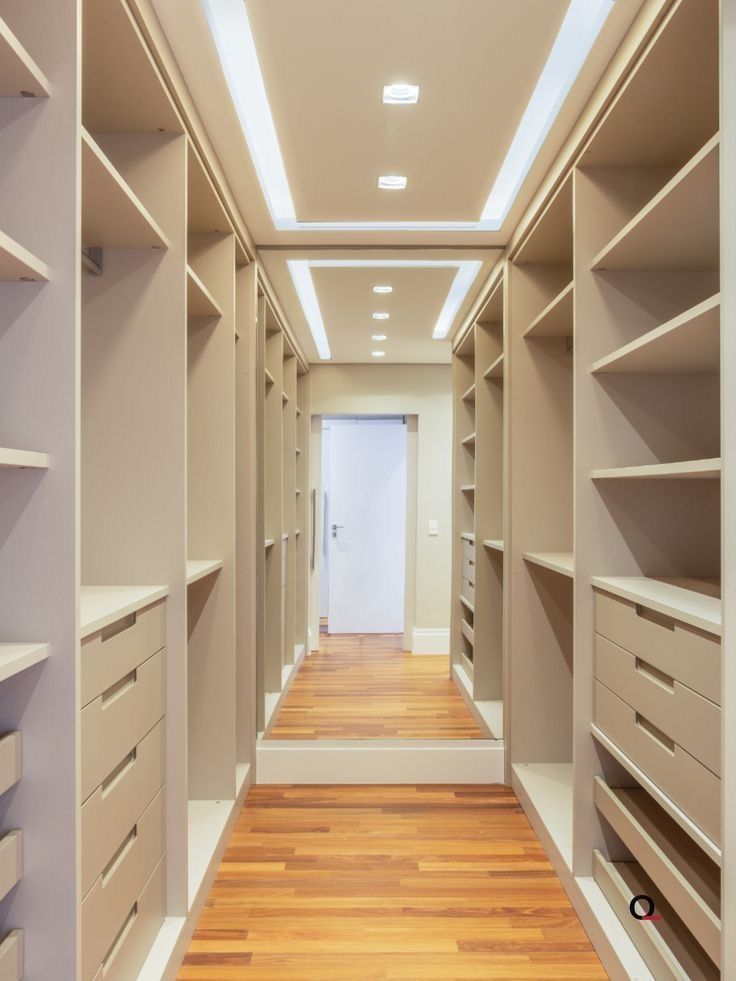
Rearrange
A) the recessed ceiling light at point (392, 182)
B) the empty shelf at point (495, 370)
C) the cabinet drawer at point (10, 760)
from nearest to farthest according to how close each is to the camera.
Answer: the cabinet drawer at point (10, 760)
the recessed ceiling light at point (392, 182)
the empty shelf at point (495, 370)

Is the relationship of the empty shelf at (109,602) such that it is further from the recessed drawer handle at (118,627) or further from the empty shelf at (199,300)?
the empty shelf at (199,300)

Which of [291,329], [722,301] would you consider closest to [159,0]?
[722,301]

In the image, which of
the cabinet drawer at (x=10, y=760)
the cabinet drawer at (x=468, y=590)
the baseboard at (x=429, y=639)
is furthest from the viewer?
the cabinet drawer at (x=468, y=590)

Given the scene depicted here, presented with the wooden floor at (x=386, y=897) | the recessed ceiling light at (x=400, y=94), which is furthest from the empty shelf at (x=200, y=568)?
the recessed ceiling light at (x=400, y=94)

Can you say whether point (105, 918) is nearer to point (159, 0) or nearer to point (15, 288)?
point (15, 288)

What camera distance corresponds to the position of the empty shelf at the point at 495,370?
11.7ft

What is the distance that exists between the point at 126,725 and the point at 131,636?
19 cm

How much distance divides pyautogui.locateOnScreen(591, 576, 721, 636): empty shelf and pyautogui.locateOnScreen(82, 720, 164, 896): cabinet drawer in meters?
1.20

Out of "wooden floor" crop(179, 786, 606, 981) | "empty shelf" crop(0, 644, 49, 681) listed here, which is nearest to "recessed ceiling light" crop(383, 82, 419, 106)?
"empty shelf" crop(0, 644, 49, 681)

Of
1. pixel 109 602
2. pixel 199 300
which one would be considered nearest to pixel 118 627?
pixel 109 602

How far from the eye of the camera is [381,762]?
3.30 metres

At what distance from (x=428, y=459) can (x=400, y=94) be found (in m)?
1.92

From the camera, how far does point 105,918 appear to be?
4.94ft

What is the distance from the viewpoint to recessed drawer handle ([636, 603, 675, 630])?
1669mm
